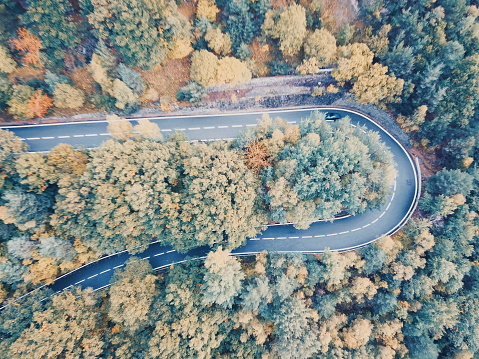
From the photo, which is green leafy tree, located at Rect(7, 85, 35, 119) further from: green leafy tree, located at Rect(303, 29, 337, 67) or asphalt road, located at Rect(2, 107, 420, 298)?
green leafy tree, located at Rect(303, 29, 337, 67)

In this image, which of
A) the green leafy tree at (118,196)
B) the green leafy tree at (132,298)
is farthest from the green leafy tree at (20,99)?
the green leafy tree at (132,298)

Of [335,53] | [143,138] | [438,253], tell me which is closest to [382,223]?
[438,253]

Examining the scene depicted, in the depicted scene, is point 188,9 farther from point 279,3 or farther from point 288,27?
point 288,27

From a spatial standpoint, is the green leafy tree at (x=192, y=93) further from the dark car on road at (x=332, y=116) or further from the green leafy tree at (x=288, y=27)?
the dark car on road at (x=332, y=116)

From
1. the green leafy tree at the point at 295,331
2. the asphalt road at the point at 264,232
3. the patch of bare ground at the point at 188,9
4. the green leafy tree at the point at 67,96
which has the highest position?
the patch of bare ground at the point at 188,9

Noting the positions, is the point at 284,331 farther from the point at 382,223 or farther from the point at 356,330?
the point at 382,223

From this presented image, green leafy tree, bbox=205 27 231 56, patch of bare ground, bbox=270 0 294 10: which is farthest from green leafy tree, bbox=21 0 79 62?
patch of bare ground, bbox=270 0 294 10
